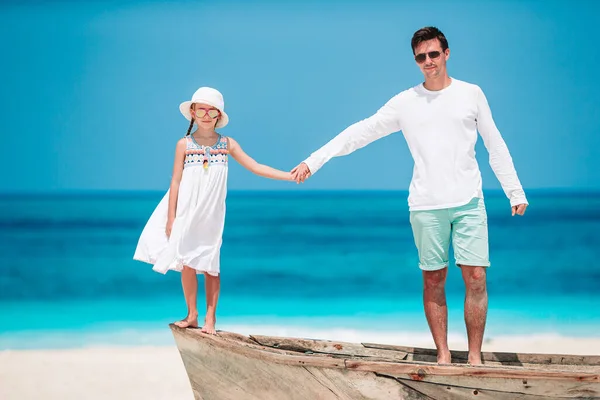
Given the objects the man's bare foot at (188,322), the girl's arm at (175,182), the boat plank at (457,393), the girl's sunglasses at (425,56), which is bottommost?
the boat plank at (457,393)

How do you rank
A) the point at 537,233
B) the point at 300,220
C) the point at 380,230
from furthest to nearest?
the point at 300,220, the point at 380,230, the point at 537,233

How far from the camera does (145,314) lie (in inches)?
332

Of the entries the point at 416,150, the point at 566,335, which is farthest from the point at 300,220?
the point at 416,150

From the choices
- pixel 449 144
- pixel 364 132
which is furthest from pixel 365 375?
pixel 364 132

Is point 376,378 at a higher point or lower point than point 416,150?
lower

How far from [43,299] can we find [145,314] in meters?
1.64

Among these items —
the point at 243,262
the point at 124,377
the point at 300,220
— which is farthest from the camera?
the point at 300,220

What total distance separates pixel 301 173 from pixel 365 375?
3.27 ft

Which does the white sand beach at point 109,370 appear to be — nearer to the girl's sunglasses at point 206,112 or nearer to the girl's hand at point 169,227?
the girl's hand at point 169,227

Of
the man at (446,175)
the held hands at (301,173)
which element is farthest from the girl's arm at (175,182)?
the man at (446,175)

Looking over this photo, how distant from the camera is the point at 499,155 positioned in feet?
11.5

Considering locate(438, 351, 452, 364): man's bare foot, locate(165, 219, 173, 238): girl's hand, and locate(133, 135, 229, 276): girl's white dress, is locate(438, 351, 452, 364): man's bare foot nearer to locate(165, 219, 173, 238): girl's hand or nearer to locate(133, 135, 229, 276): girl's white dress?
locate(133, 135, 229, 276): girl's white dress

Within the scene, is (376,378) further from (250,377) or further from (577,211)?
(577,211)

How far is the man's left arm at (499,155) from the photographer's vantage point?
3.46 metres
